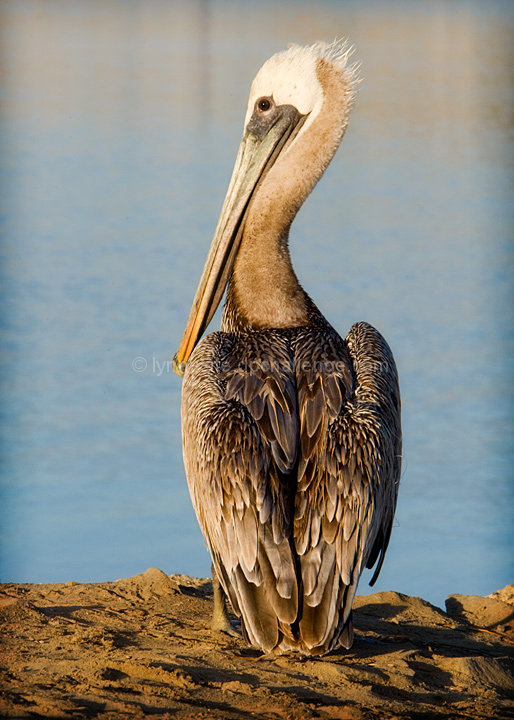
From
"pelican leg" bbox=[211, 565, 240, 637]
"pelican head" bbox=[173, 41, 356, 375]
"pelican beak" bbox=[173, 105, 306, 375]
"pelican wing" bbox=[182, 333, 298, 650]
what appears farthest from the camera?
"pelican beak" bbox=[173, 105, 306, 375]

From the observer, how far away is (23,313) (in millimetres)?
10438

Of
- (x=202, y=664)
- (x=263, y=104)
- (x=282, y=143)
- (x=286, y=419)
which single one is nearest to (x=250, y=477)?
(x=286, y=419)

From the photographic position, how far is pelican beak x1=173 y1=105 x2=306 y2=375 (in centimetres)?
591

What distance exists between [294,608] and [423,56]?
32.0 metres

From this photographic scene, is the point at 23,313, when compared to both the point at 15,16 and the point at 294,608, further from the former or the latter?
the point at 15,16

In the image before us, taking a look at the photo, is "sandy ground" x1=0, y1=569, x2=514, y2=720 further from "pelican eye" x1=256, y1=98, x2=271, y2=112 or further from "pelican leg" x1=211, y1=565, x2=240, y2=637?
"pelican eye" x1=256, y1=98, x2=271, y2=112

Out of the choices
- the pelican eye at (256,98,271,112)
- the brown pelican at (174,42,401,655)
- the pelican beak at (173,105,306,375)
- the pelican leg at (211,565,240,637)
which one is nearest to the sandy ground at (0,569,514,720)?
the pelican leg at (211,565,240,637)

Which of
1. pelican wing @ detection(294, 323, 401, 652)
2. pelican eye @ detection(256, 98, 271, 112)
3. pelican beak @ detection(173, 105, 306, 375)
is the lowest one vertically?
pelican wing @ detection(294, 323, 401, 652)

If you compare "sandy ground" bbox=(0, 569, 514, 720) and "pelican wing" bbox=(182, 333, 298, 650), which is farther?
"pelican wing" bbox=(182, 333, 298, 650)

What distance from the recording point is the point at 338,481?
15.0 feet

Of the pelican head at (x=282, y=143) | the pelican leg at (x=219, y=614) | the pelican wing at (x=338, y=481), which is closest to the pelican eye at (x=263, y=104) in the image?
the pelican head at (x=282, y=143)

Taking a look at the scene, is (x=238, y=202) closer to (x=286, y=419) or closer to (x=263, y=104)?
(x=263, y=104)

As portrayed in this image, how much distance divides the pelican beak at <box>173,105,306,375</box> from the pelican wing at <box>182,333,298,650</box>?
94 cm

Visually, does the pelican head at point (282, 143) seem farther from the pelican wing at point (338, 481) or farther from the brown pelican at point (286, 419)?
the pelican wing at point (338, 481)
